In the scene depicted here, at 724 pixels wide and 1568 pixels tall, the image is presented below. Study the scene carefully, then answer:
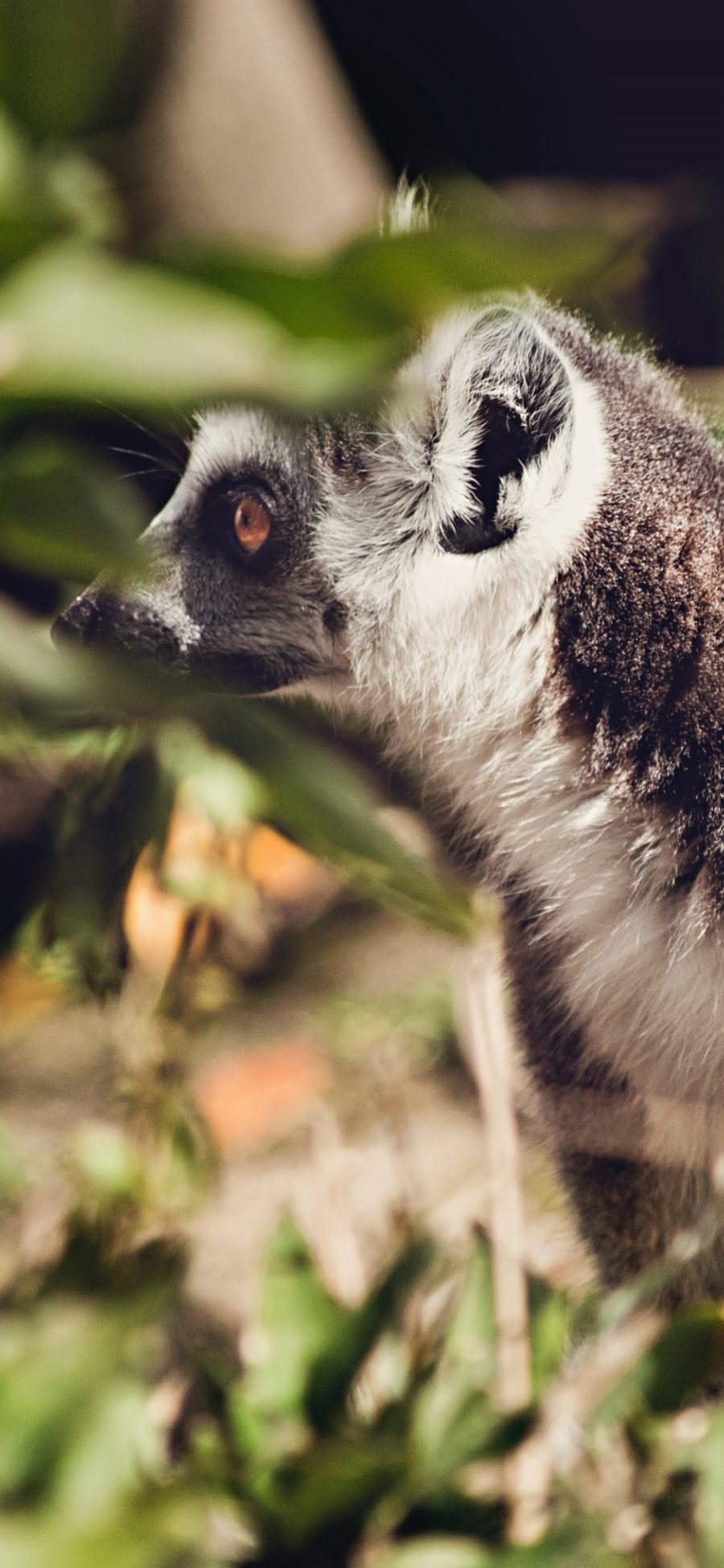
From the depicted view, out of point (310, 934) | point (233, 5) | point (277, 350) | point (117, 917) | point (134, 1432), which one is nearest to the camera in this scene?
point (277, 350)

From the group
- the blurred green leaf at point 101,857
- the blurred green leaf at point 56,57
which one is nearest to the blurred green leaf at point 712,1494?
the blurred green leaf at point 101,857

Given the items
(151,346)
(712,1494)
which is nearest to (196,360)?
(151,346)

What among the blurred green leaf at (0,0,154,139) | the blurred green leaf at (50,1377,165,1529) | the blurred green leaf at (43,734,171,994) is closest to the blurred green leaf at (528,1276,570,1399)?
the blurred green leaf at (50,1377,165,1529)

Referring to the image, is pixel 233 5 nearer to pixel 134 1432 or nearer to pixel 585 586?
pixel 585 586

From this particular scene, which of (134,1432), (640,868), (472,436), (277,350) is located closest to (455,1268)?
(134,1432)

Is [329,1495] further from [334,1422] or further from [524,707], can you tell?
[524,707]

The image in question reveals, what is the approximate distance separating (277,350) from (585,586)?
2.32 ft

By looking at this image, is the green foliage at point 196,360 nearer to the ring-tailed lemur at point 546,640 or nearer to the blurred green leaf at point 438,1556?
the ring-tailed lemur at point 546,640

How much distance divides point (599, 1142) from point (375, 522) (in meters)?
0.67

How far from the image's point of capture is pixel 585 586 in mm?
1136

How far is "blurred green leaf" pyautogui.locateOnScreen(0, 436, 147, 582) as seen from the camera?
492 mm

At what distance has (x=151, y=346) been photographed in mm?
449

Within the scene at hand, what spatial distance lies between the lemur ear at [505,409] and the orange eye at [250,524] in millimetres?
223

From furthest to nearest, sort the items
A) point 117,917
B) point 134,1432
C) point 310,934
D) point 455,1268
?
point 310,934 → point 455,1268 → point 134,1432 → point 117,917
